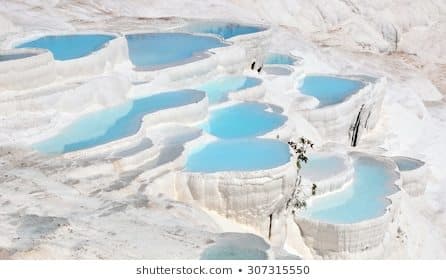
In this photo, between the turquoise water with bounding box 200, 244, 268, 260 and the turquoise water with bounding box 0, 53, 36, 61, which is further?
the turquoise water with bounding box 0, 53, 36, 61

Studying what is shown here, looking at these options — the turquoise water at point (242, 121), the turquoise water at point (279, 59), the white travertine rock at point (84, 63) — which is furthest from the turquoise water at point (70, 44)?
the turquoise water at point (279, 59)

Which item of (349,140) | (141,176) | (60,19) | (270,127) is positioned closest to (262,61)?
(349,140)

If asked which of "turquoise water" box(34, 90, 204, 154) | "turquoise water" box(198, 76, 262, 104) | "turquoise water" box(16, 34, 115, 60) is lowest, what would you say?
"turquoise water" box(198, 76, 262, 104)

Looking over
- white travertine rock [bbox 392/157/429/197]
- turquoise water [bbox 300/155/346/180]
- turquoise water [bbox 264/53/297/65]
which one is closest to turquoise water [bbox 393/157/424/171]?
white travertine rock [bbox 392/157/429/197]

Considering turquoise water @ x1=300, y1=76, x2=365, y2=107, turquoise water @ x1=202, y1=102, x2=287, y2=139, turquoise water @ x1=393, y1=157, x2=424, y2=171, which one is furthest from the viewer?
turquoise water @ x1=300, y1=76, x2=365, y2=107

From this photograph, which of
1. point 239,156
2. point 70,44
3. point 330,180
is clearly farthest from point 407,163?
point 70,44

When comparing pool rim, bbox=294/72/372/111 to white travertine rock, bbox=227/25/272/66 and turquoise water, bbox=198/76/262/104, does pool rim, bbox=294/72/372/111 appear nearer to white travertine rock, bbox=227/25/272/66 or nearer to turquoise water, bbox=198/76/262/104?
white travertine rock, bbox=227/25/272/66
